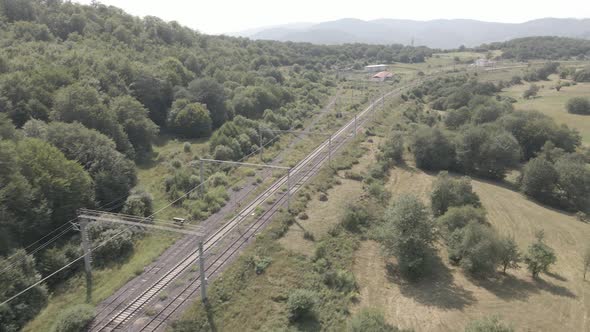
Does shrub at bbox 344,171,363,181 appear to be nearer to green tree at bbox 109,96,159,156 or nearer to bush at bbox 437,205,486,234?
Answer: bush at bbox 437,205,486,234

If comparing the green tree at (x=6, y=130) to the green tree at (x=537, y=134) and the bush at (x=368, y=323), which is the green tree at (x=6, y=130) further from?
the green tree at (x=537, y=134)

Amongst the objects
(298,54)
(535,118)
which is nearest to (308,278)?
(535,118)

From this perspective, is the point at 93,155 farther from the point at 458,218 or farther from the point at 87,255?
the point at 458,218

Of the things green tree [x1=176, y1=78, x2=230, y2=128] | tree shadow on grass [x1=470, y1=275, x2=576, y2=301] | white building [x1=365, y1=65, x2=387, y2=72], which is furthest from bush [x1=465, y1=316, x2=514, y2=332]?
white building [x1=365, y1=65, x2=387, y2=72]

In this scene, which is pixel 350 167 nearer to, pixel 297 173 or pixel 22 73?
pixel 297 173

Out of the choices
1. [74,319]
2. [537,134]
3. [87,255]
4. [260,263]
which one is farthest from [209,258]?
[537,134]

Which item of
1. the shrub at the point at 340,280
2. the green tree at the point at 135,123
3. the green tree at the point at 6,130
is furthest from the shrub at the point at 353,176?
the green tree at the point at 6,130
